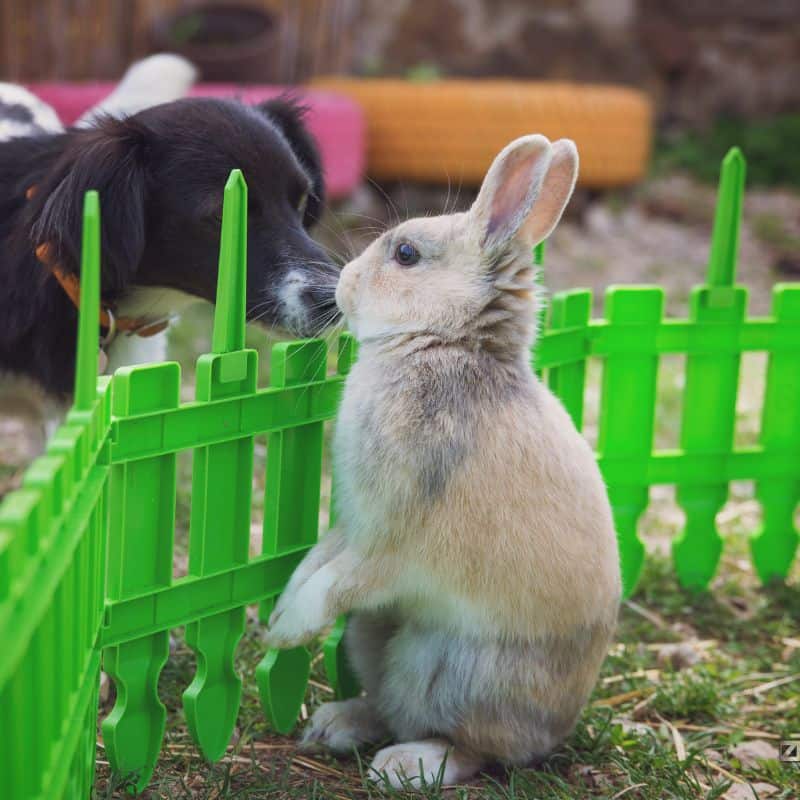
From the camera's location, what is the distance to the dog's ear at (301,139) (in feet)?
10.2

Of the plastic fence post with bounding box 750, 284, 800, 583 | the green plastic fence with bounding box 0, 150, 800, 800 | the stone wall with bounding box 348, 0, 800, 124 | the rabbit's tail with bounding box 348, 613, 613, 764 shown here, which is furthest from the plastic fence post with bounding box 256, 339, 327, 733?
the stone wall with bounding box 348, 0, 800, 124

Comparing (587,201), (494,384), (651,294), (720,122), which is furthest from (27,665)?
(720,122)

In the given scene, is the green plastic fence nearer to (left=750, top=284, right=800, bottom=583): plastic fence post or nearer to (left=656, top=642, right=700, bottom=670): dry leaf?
(left=750, top=284, right=800, bottom=583): plastic fence post

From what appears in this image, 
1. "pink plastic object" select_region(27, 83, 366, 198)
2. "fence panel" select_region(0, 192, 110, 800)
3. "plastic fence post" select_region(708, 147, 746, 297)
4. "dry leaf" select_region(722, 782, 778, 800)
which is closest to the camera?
"fence panel" select_region(0, 192, 110, 800)

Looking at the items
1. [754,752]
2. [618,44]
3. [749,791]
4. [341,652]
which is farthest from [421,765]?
[618,44]

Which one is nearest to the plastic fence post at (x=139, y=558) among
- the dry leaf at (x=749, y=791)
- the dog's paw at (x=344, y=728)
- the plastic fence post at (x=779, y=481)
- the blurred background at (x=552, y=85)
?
the dog's paw at (x=344, y=728)

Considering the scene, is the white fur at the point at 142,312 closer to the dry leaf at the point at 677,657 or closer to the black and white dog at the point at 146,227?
the black and white dog at the point at 146,227

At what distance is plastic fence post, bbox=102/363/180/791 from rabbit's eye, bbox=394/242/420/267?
46 centimetres

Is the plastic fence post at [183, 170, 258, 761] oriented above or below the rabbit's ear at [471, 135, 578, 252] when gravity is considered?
below

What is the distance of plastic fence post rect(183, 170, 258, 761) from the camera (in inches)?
85.5

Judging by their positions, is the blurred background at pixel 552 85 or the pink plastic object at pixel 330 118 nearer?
the pink plastic object at pixel 330 118

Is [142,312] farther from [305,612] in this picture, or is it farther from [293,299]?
[305,612]

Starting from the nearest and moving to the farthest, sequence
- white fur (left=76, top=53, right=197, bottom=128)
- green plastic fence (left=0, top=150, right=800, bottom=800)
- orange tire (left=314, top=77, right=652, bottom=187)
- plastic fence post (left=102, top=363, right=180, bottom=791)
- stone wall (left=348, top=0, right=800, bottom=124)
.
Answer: green plastic fence (left=0, top=150, right=800, bottom=800) → plastic fence post (left=102, top=363, right=180, bottom=791) → white fur (left=76, top=53, right=197, bottom=128) → orange tire (left=314, top=77, right=652, bottom=187) → stone wall (left=348, top=0, right=800, bottom=124)

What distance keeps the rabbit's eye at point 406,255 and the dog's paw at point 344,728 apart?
0.88 meters
